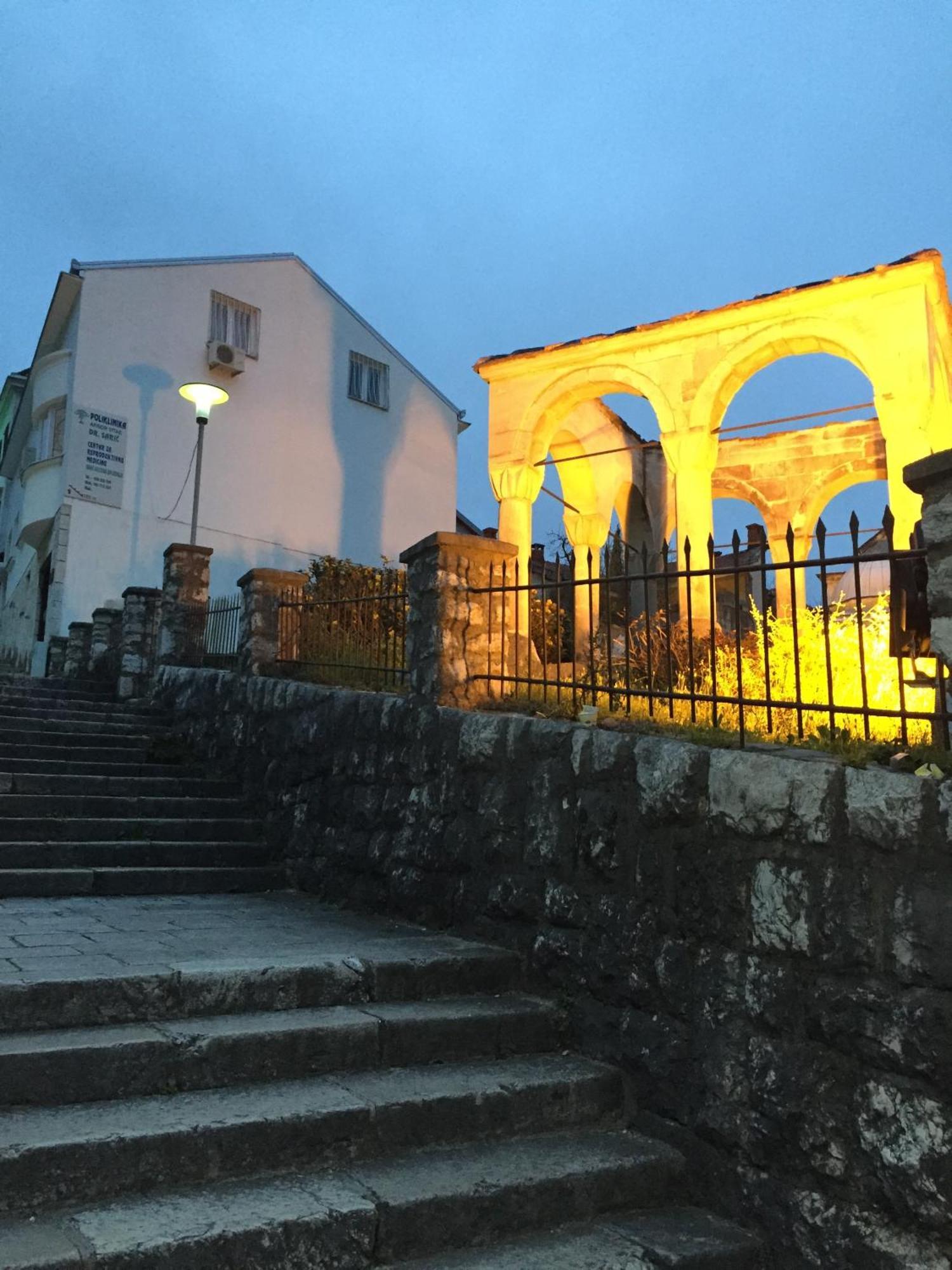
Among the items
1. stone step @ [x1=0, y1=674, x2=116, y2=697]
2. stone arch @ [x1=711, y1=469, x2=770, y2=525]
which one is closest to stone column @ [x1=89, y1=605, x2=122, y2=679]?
stone step @ [x1=0, y1=674, x2=116, y2=697]

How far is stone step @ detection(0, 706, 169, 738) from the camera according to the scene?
820 cm

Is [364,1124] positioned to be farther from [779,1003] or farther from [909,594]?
[909,594]

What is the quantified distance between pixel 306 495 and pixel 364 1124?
15.9 m

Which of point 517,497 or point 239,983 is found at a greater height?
point 517,497

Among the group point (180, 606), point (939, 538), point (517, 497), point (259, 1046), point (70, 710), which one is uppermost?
point (517, 497)

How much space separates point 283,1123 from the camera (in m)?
2.97

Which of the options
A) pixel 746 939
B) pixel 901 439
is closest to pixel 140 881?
pixel 746 939

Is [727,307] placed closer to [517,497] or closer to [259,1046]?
[517,497]

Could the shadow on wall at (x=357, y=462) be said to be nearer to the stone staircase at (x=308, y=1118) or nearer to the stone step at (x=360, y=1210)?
the stone staircase at (x=308, y=1118)

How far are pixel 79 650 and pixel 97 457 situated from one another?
3.53 metres

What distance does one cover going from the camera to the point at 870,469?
13.4 m

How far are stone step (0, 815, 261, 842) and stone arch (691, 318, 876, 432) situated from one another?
586 cm

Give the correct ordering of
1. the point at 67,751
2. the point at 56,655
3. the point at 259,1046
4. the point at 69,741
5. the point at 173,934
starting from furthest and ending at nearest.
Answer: the point at 56,655 → the point at 69,741 → the point at 67,751 → the point at 173,934 → the point at 259,1046

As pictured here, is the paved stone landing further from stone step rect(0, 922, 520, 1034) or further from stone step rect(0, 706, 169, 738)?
stone step rect(0, 706, 169, 738)
